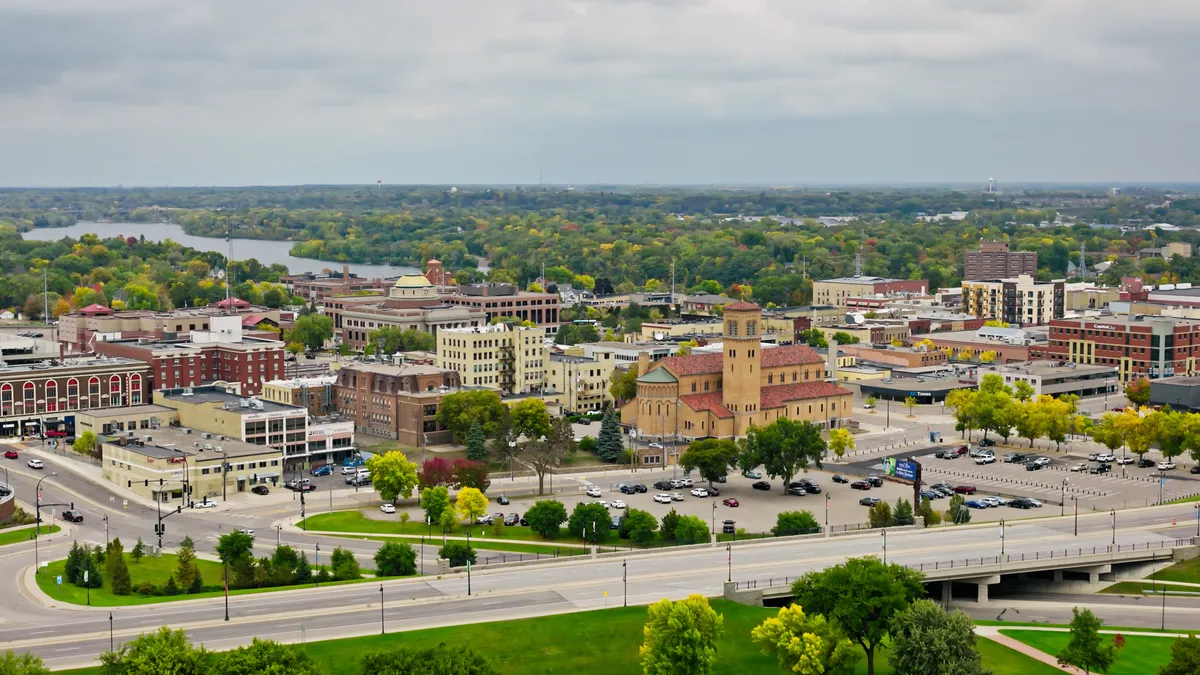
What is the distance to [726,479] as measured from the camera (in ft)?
250

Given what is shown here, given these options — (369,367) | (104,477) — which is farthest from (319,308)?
(104,477)

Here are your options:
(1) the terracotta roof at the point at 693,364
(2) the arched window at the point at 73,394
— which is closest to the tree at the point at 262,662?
(1) the terracotta roof at the point at 693,364

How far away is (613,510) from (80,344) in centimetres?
5465

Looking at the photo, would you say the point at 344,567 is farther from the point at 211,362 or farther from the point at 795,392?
the point at 211,362

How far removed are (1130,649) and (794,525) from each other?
52.9ft

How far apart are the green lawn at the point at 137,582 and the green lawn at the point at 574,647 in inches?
324

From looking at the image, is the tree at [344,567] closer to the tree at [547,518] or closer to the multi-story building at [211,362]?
the tree at [547,518]

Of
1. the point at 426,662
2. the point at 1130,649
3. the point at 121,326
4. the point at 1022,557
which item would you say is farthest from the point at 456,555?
the point at 121,326

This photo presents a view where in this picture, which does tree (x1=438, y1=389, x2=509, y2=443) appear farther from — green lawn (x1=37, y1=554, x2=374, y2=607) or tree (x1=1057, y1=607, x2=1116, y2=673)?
tree (x1=1057, y1=607, x2=1116, y2=673)

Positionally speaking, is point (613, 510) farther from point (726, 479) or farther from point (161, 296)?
point (161, 296)

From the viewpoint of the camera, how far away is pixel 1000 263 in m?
169

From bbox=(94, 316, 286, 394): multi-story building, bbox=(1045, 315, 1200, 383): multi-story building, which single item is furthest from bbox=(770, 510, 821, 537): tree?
bbox=(1045, 315, 1200, 383): multi-story building

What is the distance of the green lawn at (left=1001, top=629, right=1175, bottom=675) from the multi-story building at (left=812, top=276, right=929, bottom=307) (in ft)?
336

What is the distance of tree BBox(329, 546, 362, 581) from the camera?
181ft
